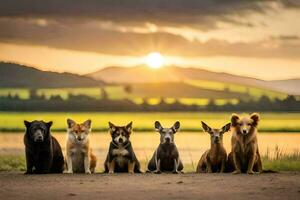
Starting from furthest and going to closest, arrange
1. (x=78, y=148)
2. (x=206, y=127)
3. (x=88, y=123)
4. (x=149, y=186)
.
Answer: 1. (x=206, y=127)
2. (x=78, y=148)
3. (x=88, y=123)
4. (x=149, y=186)

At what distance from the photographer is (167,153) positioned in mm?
21875

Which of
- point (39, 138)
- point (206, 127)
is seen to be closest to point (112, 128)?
point (39, 138)

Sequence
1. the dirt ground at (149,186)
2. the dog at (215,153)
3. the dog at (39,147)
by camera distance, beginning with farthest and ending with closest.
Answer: the dog at (215,153) → the dog at (39,147) → the dirt ground at (149,186)

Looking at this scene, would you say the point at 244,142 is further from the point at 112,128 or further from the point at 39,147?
the point at 39,147

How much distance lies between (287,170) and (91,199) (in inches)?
350

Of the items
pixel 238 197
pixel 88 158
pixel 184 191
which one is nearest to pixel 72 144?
pixel 88 158

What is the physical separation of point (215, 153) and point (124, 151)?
2.47 metres

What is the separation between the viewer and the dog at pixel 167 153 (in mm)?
21766

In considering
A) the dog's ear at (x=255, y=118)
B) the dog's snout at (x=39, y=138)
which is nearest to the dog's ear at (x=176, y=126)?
the dog's ear at (x=255, y=118)

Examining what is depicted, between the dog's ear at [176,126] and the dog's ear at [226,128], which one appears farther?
the dog's ear at [226,128]

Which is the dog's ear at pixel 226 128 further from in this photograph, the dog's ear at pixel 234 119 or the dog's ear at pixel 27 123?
the dog's ear at pixel 27 123

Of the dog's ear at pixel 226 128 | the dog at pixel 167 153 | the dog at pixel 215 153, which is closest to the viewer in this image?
the dog at pixel 167 153

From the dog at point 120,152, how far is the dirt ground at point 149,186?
1.63 ft

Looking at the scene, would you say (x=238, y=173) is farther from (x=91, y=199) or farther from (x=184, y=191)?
(x=91, y=199)
